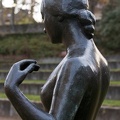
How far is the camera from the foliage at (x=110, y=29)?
23781 millimetres

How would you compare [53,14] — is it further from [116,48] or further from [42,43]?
[42,43]

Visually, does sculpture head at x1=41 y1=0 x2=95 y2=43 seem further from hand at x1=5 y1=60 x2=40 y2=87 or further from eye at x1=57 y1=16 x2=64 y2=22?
hand at x1=5 y1=60 x2=40 y2=87

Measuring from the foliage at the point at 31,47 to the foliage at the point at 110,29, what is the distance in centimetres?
286

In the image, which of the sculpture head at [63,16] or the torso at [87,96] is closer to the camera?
the torso at [87,96]

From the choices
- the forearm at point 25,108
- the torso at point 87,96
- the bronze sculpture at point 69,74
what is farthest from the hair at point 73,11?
the forearm at point 25,108

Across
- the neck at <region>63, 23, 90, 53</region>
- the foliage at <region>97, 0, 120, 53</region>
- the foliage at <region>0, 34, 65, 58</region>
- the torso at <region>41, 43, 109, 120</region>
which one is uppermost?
the neck at <region>63, 23, 90, 53</region>

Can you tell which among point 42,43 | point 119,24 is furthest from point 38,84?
point 42,43

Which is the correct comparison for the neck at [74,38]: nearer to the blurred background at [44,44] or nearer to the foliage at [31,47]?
the blurred background at [44,44]

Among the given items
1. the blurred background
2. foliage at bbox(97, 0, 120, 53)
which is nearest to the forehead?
the blurred background

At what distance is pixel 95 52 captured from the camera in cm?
238

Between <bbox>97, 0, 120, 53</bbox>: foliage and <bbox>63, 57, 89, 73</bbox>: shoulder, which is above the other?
<bbox>63, 57, 89, 73</bbox>: shoulder

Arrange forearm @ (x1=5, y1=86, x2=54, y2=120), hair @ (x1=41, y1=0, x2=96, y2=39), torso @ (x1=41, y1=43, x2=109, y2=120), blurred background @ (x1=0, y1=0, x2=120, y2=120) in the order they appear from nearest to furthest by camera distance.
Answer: forearm @ (x1=5, y1=86, x2=54, y2=120)
torso @ (x1=41, y1=43, x2=109, y2=120)
hair @ (x1=41, y1=0, x2=96, y2=39)
blurred background @ (x1=0, y1=0, x2=120, y2=120)

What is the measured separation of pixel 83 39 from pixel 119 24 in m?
A: 21.6

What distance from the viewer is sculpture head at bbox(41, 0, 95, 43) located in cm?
235
